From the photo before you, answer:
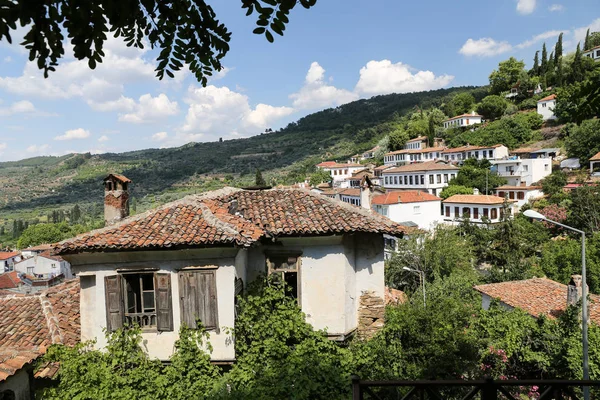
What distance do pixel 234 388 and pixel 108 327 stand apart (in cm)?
359

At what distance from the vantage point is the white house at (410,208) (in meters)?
46.3

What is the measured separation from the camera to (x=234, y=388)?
28.4 feet

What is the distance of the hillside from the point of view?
113438 millimetres

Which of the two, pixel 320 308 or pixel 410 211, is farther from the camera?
pixel 410 211

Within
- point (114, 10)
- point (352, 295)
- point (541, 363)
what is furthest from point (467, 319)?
point (114, 10)

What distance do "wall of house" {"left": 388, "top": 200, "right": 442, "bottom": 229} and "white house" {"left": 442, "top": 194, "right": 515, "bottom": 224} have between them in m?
1.76

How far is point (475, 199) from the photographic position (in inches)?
1857

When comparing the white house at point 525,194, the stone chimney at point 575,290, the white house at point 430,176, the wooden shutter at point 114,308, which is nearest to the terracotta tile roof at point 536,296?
the stone chimney at point 575,290

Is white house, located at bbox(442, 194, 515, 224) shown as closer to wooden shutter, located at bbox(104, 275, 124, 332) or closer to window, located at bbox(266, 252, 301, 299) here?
window, located at bbox(266, 252, 301, 299)

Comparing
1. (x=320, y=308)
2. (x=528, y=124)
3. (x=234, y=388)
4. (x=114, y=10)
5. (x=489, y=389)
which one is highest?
(x=528, y=124)

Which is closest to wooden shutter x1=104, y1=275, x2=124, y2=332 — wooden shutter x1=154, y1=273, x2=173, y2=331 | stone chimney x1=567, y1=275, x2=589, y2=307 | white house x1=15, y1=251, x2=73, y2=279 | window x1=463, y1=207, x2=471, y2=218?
wooden shutter x1=154, y1=273, x2=173, y2=331

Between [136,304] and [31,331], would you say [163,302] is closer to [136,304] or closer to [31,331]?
[136,304]

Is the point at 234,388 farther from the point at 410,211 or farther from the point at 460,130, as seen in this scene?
the point at 460,130

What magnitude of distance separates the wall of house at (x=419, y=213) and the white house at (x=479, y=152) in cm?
1886
